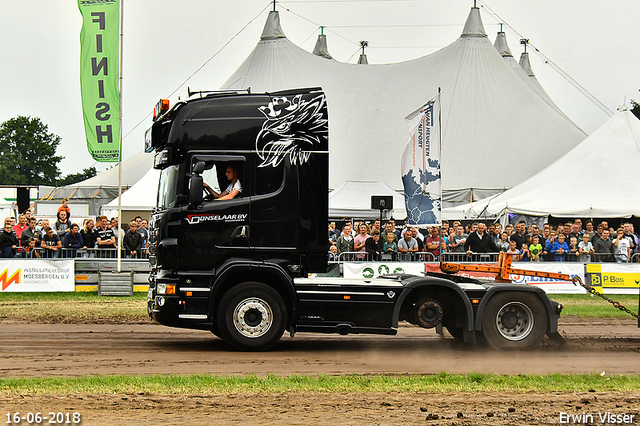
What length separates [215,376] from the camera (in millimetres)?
8664

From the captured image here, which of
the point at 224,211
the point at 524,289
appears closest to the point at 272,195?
the point at 224,211

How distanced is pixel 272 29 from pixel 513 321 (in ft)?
119

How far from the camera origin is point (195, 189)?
34.0 ft

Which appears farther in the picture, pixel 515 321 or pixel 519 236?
pixel 519 236

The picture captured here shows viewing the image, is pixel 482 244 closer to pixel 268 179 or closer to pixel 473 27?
pixel 268 179

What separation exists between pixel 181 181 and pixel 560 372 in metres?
5.74

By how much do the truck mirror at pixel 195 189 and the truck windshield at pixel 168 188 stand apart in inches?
15.0

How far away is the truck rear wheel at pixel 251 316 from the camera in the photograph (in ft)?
35.0

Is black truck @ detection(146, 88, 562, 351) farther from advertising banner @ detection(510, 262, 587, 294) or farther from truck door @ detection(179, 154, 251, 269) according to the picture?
advertising banner @ detection(510, 262, 587, 294)

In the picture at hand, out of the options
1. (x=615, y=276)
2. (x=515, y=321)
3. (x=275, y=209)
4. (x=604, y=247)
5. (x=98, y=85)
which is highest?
(x=98, y=85)

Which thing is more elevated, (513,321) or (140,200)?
(140,200)

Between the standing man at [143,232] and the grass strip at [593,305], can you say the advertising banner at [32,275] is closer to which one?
the standing man at [143,232]

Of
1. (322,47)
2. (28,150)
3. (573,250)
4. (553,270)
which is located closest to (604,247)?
(573,250)

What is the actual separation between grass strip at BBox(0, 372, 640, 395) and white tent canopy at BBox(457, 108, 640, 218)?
1760 centimetres
